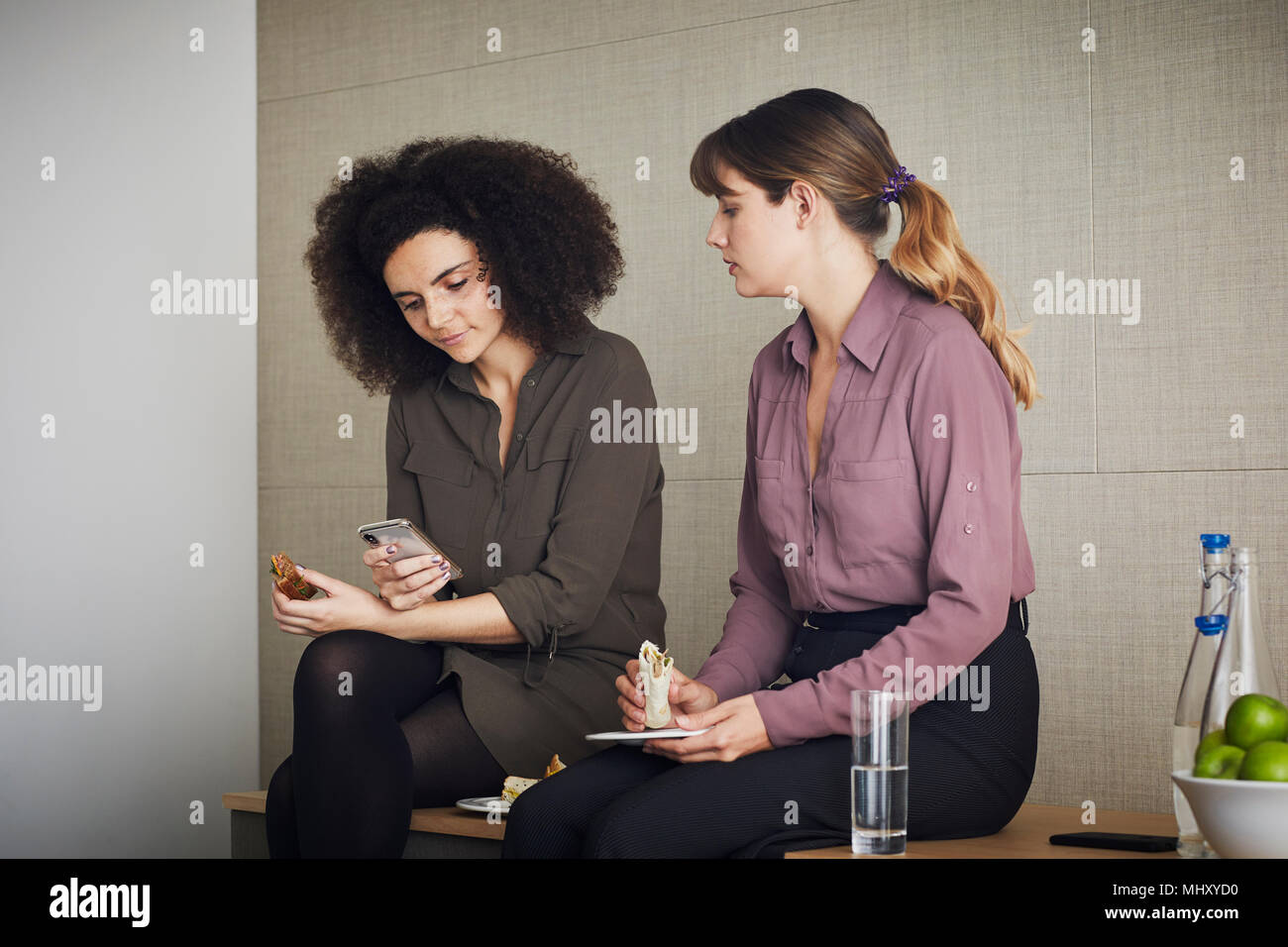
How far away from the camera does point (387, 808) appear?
1.56 meters

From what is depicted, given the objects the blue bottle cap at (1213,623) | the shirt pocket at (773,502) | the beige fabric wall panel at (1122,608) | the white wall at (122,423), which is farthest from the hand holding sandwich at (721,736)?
the white wall at (122,423)

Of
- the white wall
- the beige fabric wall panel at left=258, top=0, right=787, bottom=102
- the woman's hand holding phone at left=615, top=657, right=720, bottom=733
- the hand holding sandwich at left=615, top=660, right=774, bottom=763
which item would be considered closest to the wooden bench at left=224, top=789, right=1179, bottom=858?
the hand holding sandwich at left=615, top=660, right=774, bottom=763

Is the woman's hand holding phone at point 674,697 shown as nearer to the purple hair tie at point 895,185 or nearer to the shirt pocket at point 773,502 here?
the shirt pocket at point 773,502

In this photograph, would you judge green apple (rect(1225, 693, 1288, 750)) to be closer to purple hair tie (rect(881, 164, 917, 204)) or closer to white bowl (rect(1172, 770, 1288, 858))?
white bowl (rect(1172, 770, 1288, 858))

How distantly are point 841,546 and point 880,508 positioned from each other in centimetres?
7

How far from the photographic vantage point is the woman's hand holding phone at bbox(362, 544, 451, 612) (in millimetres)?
1726

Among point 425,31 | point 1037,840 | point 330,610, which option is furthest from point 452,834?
point 425,31

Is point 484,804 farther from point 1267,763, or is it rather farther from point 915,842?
point 1267,763

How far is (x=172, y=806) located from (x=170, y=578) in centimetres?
46

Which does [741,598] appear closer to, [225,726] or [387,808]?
[387,808]
